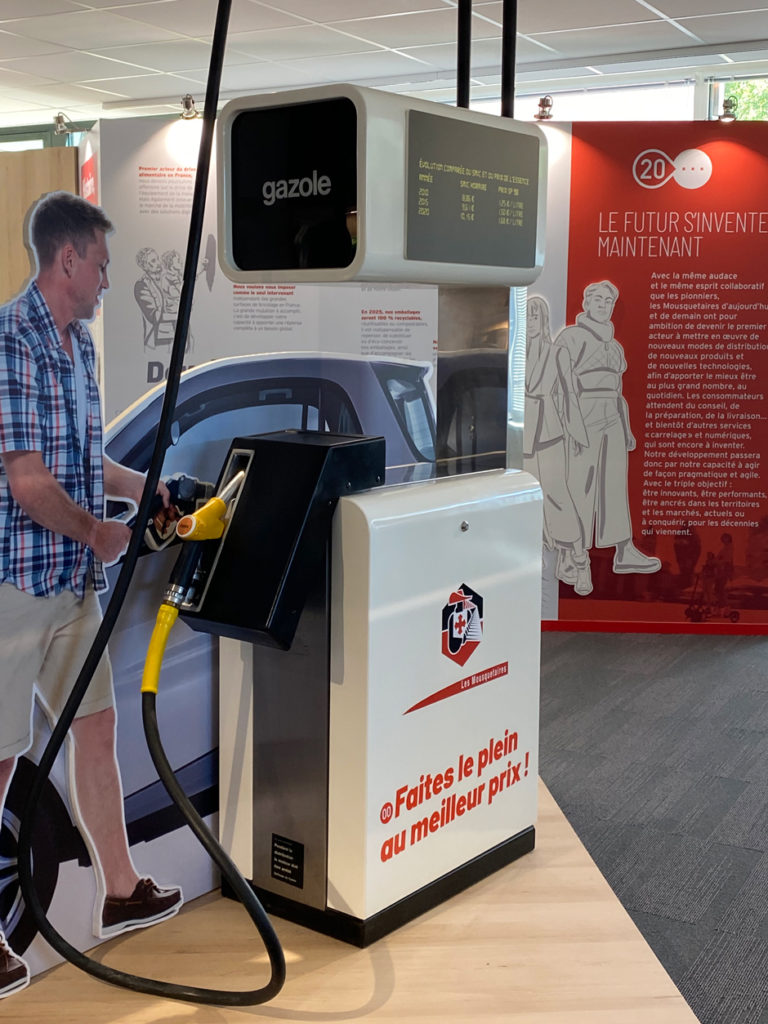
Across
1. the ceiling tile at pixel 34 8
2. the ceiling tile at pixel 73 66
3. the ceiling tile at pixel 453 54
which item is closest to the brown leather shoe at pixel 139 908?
the ceiling tile at pixel 34 8

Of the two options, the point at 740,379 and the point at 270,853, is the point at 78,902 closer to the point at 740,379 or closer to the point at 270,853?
the point at 270,853

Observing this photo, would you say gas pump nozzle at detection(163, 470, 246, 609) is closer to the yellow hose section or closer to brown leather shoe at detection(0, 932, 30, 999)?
the yellow hose section

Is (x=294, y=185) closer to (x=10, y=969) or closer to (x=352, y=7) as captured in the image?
(x=10, y=969)

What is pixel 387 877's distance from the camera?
1.41 metres

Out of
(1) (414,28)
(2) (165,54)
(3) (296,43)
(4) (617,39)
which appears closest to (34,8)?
(2) (165,54)

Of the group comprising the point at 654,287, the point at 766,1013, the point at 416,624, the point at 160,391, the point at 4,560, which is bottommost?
the point at 766,1013

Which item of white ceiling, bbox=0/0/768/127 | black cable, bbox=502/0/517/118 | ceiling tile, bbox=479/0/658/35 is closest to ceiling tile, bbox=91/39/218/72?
white ceiling, bbox=0/0/768/127

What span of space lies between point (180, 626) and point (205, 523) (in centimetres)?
23

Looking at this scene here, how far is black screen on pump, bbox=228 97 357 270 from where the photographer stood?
1.23m

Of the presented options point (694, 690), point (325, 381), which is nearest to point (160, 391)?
point (325, 381)

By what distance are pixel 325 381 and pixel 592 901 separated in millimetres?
802

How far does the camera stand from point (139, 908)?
4.61ft

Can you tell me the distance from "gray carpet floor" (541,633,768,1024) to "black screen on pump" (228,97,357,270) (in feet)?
5.98

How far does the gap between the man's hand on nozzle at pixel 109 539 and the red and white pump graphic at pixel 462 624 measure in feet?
1.38
